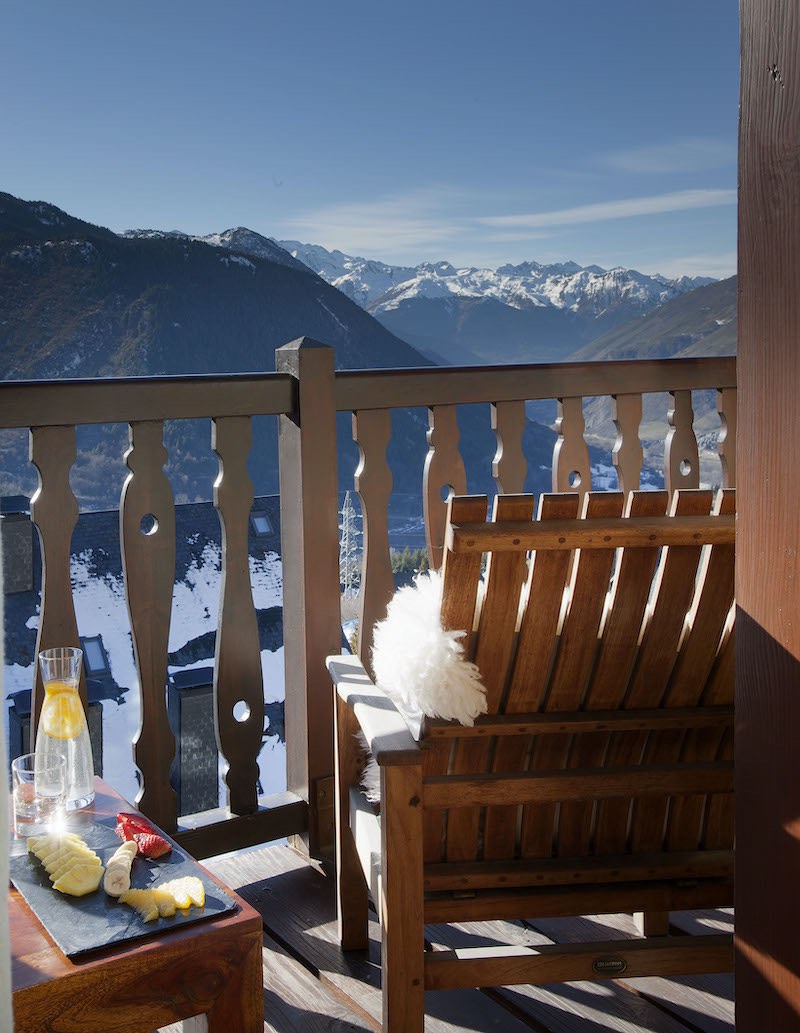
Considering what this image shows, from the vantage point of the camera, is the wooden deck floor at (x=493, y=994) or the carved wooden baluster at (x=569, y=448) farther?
the carved wooden baluster at (x=569, y=448)

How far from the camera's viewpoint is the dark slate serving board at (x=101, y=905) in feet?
4.36

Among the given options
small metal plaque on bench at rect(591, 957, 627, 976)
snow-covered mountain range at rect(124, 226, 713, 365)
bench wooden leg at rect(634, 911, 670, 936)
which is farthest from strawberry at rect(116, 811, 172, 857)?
snow-covered mountain range at rect(124, 226, 713, 365)

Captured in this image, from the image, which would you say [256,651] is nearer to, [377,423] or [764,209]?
[377,423]

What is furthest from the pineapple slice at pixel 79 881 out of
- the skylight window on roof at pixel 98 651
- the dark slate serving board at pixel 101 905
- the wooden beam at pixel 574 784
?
the skylight window on roof at pixel 98 651

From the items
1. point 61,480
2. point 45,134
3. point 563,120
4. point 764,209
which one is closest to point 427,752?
point 764,209

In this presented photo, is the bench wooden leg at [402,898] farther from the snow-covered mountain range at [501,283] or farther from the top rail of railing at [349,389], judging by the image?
the snow-covered mountain range at [501,283]

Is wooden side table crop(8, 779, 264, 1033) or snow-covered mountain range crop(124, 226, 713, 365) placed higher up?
snow-covered mountain range crop(124, 226, 713, 365)

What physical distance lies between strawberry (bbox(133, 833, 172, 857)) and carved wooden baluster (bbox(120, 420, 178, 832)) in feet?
2.66

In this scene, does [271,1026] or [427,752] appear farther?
[271,1026]

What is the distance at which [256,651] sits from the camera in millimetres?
2529

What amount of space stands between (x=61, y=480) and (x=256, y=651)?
0.68m

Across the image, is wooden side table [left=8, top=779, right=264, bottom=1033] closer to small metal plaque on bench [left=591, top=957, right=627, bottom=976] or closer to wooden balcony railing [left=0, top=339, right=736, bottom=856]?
small metal plaque on bench [left=591, top=957, right=627, bottom=976]

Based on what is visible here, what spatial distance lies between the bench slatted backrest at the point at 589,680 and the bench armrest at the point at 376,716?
0.18ft

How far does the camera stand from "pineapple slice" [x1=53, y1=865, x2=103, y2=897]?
4.75 feet
